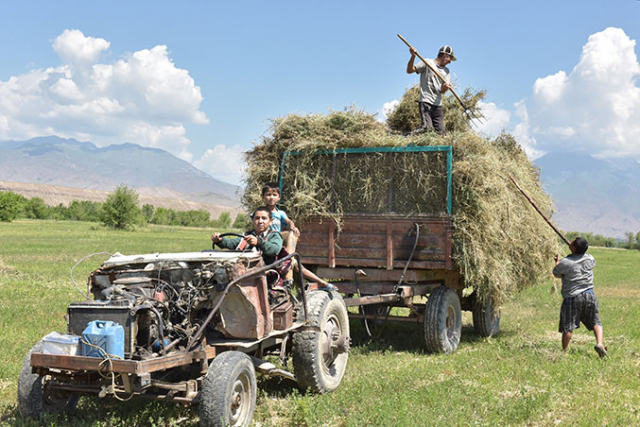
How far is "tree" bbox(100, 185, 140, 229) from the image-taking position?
220ft

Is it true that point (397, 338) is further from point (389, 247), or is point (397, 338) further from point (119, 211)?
point (119, 211)

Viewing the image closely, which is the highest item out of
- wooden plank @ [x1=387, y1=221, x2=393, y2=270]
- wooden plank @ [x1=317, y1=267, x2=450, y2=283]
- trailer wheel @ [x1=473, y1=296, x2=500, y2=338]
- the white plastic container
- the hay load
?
the hay load

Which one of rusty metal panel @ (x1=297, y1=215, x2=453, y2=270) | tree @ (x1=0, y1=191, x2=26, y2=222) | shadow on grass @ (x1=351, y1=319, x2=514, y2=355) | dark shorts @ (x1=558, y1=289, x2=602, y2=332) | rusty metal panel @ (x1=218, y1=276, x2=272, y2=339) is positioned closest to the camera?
rusty metal panel @ (x1=218, y1=276, x2=272, y2=339)

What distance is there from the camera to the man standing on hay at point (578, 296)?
846cm

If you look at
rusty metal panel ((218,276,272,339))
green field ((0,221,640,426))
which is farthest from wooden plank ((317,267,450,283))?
rusty metal panel ((218,276,272,339))

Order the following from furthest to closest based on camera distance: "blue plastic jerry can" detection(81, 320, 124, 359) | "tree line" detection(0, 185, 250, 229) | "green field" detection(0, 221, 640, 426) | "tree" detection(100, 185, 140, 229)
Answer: "tree line" detection(0, 185, 250, 229) < "tree" detection(100, 185, 140, 229) < "green field" detection(0, 221, 640, 426) < "blue plastic jerry can" detection(81, 320, 124, 359)

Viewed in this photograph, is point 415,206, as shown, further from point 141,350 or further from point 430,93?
point 141,350

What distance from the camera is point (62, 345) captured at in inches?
175

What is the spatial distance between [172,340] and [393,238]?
432 cm

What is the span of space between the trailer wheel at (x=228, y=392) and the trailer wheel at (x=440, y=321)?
3.78m

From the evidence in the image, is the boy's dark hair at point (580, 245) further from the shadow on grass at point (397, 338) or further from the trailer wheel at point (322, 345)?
the trailer wheel at point (322, 345)

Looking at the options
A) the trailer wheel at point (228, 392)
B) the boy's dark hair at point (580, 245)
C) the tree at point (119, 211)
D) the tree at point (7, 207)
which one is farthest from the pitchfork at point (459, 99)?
the tree at point (7, 207)

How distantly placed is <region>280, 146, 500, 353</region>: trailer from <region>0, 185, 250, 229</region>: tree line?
52.6 metres

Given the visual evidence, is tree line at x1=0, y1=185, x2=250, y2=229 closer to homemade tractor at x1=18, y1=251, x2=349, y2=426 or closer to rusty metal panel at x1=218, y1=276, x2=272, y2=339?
homemade tractor at x1=18, y1=251, x2=349, y2=426
